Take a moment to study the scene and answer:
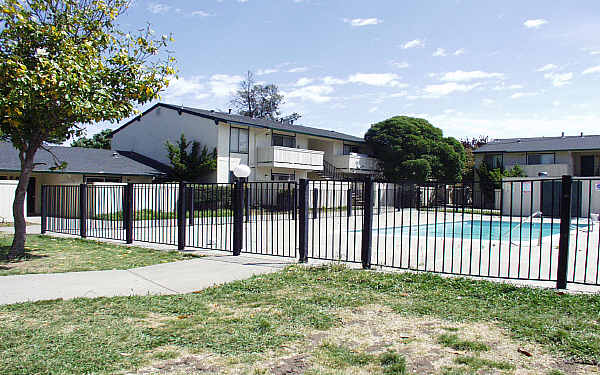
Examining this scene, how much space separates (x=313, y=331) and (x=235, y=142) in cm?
2616

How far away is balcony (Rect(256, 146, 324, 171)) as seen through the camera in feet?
101

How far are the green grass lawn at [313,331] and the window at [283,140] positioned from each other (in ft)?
89.1

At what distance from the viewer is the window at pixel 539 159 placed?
38.6m

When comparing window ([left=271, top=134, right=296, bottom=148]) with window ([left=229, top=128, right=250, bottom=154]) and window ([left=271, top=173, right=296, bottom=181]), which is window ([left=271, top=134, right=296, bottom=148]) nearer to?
window ([left=271, top=173, right=296, bottom=181])

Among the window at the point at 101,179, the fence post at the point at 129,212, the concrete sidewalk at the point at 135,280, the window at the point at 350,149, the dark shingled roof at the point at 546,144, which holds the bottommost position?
the concrete sidewalk at the point at 135,280

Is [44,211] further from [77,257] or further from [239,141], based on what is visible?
[239,141]

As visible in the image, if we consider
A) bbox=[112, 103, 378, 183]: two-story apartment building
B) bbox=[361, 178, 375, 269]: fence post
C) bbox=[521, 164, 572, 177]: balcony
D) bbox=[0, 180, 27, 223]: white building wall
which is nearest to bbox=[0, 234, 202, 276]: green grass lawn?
bbox=[361, 178, 375, 269]: fence post

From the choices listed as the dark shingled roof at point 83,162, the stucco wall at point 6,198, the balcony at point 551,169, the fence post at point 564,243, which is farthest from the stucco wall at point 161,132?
the balcony at point 551,169

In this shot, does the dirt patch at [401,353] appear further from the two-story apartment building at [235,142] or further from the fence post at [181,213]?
the two-story apartment building at [235,142]

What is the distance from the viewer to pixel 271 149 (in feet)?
101

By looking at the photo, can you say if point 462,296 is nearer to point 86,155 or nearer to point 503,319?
point 503,319

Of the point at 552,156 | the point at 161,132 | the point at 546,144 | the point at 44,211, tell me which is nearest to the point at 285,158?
the point at 161,132

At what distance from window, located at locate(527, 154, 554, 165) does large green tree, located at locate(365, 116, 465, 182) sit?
5.89m

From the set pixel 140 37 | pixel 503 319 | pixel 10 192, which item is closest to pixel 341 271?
pixel 503 319
